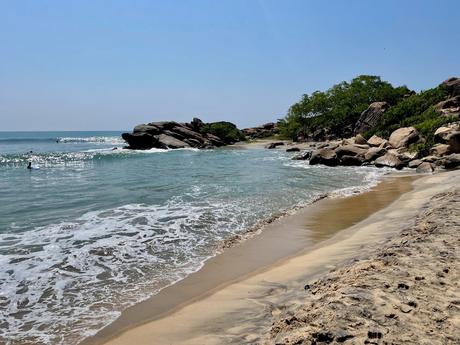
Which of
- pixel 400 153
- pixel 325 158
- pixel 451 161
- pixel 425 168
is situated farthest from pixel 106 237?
pixel 400 153

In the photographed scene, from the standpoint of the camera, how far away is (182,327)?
5480 mm

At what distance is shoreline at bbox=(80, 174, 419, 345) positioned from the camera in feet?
20.4

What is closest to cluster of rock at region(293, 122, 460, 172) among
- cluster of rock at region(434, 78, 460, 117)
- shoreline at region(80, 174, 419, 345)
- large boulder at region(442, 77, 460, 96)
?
cluster of rock at region(434, 78, 460, 117)

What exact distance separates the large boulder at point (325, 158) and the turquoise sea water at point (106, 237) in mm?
8929

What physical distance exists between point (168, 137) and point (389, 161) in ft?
147

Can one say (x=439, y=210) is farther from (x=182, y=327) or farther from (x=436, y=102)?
(x=436, y=102)

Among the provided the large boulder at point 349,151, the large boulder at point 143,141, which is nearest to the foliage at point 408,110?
the large boulder at point 349,151

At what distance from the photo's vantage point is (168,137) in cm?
6800

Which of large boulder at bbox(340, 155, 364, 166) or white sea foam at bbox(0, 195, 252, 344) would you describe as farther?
large boulder at bbox(340, 155, 364, 166)

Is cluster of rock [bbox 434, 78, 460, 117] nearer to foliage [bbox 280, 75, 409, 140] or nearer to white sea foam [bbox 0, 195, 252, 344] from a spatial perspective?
foliage [bbox 280, 75, 409, 140]

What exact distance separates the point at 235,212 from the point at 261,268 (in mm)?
6281

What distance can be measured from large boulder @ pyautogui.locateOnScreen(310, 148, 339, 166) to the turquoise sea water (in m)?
8.93

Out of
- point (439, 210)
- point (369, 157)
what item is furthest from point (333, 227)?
point (369, 157)

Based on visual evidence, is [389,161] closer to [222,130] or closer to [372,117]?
[372,117]
